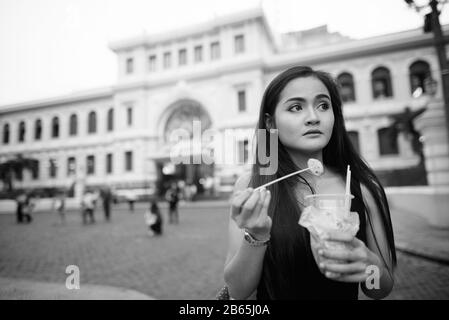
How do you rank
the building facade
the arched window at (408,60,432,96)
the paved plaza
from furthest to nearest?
1. the building facade
2. the arched window at (408,60,432,96)
3. the paved plaza

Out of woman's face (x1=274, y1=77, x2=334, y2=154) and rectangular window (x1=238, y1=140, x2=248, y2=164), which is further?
rectangular window (x1=238, y1=140, x2=248, y2=164)

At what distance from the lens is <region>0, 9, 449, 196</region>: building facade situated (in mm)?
19844

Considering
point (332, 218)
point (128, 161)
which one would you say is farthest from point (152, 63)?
point (332, 218)

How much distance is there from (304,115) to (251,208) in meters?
0.48

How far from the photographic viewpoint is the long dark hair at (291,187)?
101cm

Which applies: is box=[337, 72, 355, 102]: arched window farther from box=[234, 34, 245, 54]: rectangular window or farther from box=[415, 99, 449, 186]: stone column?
box=[415, 99, 449, 186]: stone column

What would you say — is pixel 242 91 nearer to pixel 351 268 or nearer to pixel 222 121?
pixel 222 121

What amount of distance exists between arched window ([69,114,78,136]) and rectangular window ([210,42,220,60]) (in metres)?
16.2

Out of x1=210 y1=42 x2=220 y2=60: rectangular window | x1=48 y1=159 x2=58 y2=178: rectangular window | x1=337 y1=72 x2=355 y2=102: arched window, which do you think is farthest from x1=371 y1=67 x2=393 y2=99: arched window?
x1=48 y1=159 x2=58 y2=178: rectangular window

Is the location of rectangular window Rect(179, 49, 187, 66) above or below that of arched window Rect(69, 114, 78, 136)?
above

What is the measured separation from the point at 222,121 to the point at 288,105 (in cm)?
2222

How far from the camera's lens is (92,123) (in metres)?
27.2

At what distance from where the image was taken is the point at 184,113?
25578 millimetres

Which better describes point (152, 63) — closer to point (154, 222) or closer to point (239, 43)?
point (239, 43)
